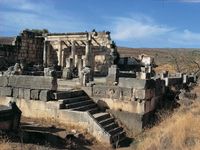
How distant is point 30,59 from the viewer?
37.7 metres

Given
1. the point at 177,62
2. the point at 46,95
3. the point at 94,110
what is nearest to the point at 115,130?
the point at 94,110

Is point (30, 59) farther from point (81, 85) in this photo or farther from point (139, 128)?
point (139, 128)

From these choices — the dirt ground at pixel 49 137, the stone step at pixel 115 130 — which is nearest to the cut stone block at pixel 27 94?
the dirt ground at pixel 49 137

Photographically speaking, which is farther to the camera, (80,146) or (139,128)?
(139,128)

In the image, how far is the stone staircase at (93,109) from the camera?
45.6 feet

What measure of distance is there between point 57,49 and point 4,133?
99.6 ft

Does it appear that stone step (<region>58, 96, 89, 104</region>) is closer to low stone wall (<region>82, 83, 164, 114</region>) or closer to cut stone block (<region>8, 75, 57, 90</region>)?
low stone wall (<region>82, 83, 164, 114</region>)

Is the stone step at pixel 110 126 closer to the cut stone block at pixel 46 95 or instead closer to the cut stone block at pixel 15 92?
the cut stone block at pixel 46 95

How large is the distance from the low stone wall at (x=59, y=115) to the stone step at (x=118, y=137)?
0.39 metres

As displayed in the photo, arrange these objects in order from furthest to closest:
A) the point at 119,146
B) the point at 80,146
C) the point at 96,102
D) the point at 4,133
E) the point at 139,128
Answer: the point at 96,102 < the point at 139,128 < the point at 119,146 < the point at 80,146 < the point at 4,133

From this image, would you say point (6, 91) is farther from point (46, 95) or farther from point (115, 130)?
point (115, 130)

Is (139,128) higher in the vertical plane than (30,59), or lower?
lower

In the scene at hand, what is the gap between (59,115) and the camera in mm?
14547

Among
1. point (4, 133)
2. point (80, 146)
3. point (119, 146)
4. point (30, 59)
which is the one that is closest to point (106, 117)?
point (119, 146)
